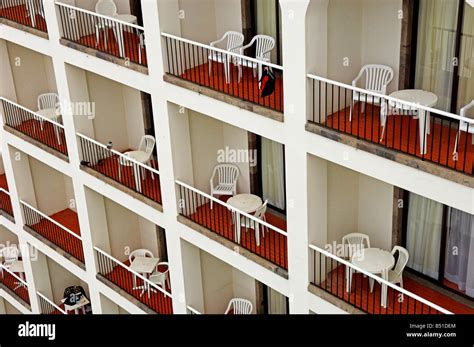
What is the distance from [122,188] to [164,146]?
2.04 metres

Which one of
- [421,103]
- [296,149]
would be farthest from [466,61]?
[296,149]

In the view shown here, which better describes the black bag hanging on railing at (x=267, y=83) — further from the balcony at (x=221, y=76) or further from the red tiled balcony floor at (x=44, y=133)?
the red tiled balcony floor at (x=44, y=133)

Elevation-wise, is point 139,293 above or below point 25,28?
below

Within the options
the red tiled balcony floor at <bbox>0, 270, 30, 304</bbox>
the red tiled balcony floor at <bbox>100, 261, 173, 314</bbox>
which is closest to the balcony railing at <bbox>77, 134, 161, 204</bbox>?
the red tiled balcony floor at <bbox>100, 261, 173, 314</bbox>

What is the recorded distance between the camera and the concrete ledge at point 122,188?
15781mm

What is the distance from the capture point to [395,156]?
35.3ft

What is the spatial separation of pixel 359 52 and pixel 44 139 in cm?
921

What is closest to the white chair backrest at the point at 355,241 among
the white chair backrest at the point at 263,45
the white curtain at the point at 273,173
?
the white curtain at the point at 273,173

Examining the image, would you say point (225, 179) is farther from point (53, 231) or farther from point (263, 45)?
point (53, 231)

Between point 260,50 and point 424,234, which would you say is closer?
point 424,234

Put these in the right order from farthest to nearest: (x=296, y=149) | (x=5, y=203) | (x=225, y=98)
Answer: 1. (x=5, y=203)
2. (x=225, y=98)
3. (x=296, y=149)

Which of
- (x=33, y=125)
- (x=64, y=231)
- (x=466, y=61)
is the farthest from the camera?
(x=64, y=231)

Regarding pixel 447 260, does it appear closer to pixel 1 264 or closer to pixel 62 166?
pixel 62 166

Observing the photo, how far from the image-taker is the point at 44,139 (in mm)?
18688
